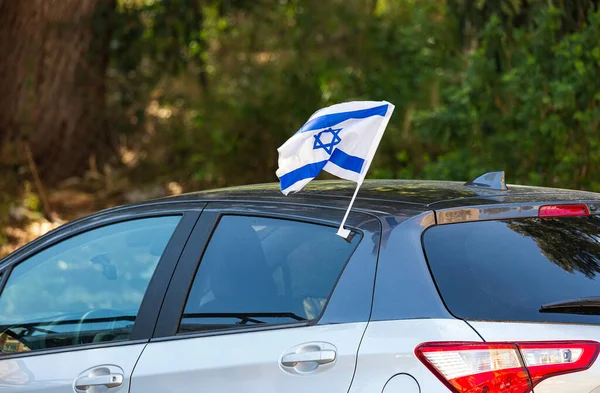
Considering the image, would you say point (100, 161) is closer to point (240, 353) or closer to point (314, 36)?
point (314, 36)

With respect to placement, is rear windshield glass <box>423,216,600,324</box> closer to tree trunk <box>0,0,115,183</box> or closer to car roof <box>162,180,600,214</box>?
car roof <box>162,180,600,214</box>

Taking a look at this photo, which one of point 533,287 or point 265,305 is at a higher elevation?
point 265,305

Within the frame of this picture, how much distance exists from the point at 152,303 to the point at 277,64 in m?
9.93

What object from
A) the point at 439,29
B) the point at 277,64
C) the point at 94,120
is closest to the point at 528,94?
the point at 439,29

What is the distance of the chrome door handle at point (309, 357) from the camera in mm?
2979

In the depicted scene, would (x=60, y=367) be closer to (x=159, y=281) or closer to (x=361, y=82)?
(x=159, y=281)

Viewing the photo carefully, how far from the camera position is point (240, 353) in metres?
3.23

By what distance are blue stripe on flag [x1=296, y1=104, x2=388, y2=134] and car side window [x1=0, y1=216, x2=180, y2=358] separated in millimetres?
675

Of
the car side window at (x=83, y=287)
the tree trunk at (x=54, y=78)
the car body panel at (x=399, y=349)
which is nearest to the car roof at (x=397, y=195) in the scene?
the car side window at (x=83, y=287)

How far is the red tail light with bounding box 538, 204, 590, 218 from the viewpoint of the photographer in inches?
126

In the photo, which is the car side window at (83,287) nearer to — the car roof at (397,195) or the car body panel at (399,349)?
the car roof at (397,195)

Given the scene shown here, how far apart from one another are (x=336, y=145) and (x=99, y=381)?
1169mm

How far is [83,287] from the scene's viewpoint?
4.04 m

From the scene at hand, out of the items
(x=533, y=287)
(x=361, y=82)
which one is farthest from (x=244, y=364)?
(x=361, y=82)
